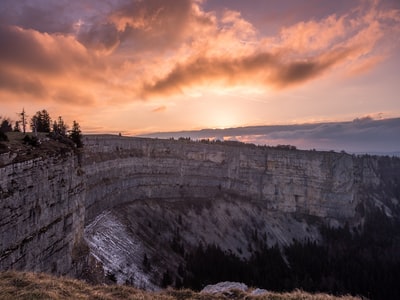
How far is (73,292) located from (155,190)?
87.0 m

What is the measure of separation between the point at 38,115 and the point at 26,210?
6173 centimetres

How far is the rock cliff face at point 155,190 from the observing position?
28.3 m

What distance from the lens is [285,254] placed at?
10925 centimetres

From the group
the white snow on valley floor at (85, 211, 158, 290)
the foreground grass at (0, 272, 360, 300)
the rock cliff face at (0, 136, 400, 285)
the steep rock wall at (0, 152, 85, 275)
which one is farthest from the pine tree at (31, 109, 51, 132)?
the foreground grass at (0, 272, 360, 300)

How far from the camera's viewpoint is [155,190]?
338 ft

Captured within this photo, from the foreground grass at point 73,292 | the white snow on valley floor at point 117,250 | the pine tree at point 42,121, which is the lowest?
the white snow on valley floor at point 117,250

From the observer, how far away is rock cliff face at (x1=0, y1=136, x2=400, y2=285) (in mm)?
28281

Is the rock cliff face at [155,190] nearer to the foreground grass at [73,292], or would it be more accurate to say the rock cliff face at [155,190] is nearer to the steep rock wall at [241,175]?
Answer: the steep rock wall at [241,175]

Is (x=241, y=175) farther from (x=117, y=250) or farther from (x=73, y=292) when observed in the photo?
(x=73, y=292)

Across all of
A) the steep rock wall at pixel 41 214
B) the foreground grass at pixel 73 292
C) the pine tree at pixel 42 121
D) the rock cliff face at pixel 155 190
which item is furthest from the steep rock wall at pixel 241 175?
the foreground grass at pixel 73 292

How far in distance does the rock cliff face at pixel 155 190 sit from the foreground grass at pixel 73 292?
880cm

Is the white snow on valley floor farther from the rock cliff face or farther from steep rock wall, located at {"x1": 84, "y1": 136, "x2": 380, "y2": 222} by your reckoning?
steep rock wall, located at {"x1": 84, "y1": 136, "x2": 380, "y2": 222}

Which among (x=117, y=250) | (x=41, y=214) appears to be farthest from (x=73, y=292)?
(x=117, y=250)

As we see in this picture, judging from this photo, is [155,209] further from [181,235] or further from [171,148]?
[171,148]
